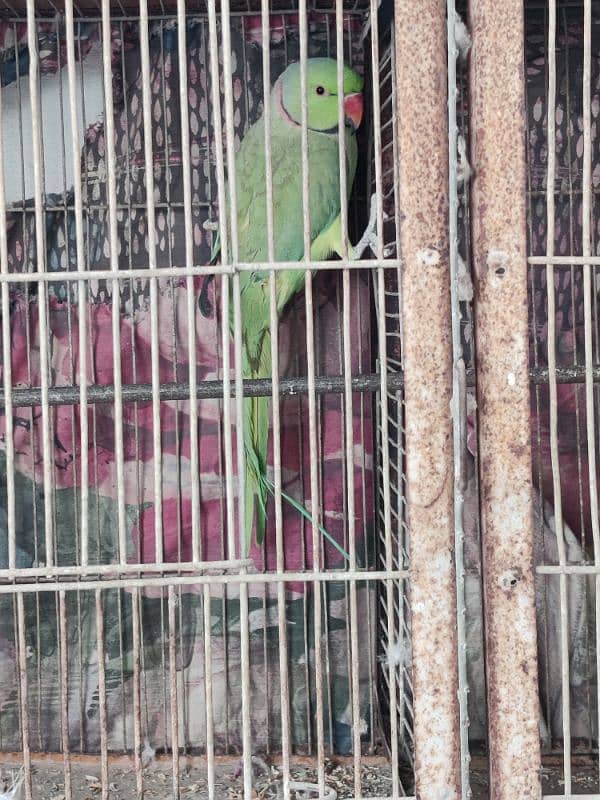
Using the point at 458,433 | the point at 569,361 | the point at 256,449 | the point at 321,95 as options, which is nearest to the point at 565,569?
the point at 458,433

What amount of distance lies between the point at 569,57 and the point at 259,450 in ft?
3.52

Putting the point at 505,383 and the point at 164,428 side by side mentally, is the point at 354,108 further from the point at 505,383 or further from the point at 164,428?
the point at 505,383

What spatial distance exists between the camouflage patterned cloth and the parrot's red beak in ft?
0.49

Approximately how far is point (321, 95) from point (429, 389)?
0.95 metres

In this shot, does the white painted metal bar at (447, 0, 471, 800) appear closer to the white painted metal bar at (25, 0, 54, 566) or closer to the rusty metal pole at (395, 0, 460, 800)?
the rusty metal pole at (395, 0, 460, 800)

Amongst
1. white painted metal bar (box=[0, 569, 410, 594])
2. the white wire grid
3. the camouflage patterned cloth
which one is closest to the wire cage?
the camouflage patterned cloth

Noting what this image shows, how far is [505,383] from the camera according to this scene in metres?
0.99

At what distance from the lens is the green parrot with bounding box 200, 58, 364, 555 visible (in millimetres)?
1660

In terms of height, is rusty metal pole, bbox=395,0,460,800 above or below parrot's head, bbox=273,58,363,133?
below

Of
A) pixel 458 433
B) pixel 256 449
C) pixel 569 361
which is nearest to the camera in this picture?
pixel 458 433

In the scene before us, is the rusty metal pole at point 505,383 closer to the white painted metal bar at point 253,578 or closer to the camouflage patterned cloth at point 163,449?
the white painted metal bar at point 253,578

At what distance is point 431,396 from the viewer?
998 mm

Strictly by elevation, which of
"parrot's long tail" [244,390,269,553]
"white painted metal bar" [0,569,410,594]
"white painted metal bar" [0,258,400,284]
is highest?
"white painted metal bar" [0,258,400,284]

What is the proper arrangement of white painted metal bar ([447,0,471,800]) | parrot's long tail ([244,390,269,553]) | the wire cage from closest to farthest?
white painted metal bar ([447,0,471,800]) → parrot's long tail ([244,390,269,553]) → the wire cage
